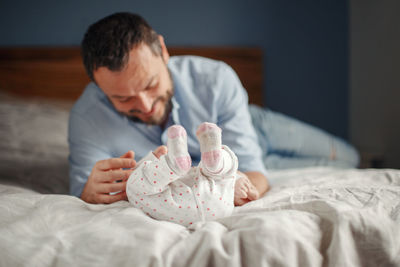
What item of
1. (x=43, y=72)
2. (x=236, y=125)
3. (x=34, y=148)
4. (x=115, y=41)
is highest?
(x=115, y=41)

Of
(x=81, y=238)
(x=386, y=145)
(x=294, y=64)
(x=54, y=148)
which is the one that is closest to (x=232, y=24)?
(x=294, y=64)

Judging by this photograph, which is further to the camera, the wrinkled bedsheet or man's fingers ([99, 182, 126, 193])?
man's fingers ([99, 182, 126, 193])

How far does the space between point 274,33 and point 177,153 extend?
67.4 inches

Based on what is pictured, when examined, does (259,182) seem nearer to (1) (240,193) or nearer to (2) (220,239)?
(1) (240,193)

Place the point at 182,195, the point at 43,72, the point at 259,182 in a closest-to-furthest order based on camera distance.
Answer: the point at 182,195, the point at 259,182, the point at 43,72

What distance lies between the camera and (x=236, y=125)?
1152mm

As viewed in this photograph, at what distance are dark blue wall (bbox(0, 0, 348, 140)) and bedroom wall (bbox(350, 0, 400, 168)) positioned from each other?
0.09 m

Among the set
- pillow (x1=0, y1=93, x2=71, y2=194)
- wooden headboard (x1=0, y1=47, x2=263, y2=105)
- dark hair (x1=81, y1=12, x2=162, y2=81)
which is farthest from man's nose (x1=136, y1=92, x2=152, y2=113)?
wooden headboard (x1=0, y1=47, x2=263, y2=105)

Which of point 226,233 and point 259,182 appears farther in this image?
point 259,182

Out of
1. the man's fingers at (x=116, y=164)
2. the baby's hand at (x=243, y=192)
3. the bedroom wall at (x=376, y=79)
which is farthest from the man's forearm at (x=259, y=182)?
the bedroom wall at (x=376, y=79)

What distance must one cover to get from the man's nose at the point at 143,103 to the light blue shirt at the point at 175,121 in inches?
6.4

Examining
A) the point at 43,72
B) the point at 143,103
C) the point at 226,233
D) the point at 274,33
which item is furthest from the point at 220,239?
the point at 274,33

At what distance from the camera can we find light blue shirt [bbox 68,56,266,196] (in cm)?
113

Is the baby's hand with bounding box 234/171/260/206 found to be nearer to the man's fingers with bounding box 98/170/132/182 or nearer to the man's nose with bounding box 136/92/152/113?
the man's fingers with bounding box 98/170/132/182
